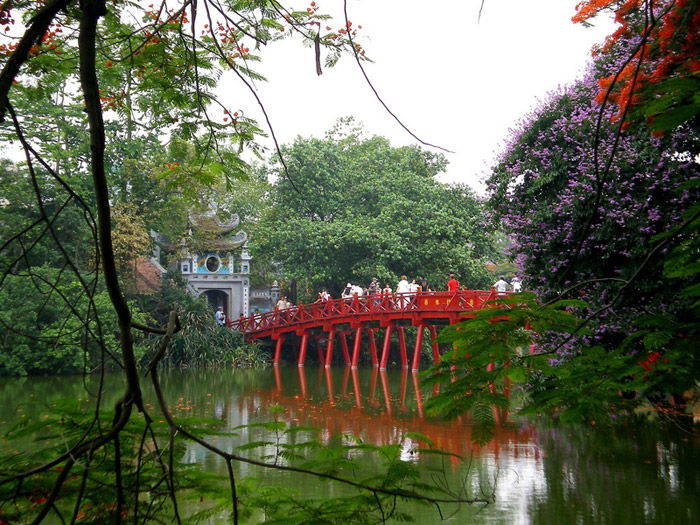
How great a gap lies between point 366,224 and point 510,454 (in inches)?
506

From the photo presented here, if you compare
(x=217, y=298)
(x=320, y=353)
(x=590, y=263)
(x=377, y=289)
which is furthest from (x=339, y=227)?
(x=590, y=263)

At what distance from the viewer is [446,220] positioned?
18812 millimetres

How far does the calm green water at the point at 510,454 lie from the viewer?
4.78 metres

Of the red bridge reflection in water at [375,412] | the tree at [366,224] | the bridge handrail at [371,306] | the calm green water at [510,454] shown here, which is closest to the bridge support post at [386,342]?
the bridge handrail at [371,306]

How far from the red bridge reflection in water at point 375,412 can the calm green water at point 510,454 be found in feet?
0.07

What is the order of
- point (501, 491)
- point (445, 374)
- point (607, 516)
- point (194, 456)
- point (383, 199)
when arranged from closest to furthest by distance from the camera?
point (445, 374), point (607, 516), point (501, 491), point (194, 456), point (383, 199)

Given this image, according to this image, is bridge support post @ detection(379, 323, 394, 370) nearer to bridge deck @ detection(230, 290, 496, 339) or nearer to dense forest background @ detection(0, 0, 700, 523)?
bridge deck @ detection(230, 290, 496, 339)

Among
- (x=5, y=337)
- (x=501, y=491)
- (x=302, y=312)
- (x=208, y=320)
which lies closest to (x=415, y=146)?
(x=302, y=312)

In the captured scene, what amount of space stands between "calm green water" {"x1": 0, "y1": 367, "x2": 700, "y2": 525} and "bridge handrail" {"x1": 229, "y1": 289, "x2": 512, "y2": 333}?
9.22 ft

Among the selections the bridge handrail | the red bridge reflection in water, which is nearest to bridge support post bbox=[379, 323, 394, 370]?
the bridge handrail

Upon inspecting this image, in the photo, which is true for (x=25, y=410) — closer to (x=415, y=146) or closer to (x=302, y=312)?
(x=302, y=312)

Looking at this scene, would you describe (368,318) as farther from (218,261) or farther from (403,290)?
(218,261)

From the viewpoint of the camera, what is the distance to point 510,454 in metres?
6.63

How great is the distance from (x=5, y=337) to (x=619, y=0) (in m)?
12.2
